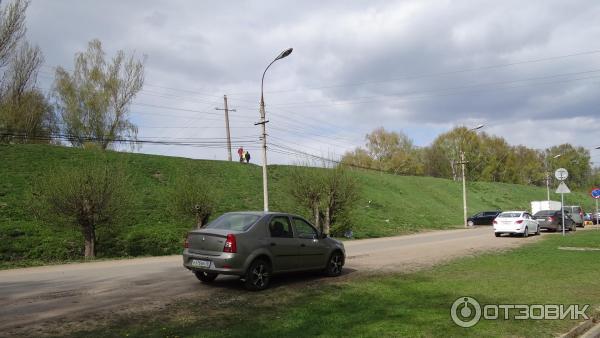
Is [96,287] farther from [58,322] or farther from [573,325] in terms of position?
[573,325]

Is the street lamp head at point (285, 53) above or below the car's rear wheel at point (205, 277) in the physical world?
above

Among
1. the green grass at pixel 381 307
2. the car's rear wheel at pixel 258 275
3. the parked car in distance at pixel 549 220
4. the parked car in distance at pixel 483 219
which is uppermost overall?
the car's rear wheel at pixel 258 275

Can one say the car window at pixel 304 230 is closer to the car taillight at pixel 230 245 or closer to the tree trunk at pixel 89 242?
the car taillight at pixel 230 245

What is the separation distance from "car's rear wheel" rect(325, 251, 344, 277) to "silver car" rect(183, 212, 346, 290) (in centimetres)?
49

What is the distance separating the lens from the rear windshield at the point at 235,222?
31.6 ft

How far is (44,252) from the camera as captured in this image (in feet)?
59.7

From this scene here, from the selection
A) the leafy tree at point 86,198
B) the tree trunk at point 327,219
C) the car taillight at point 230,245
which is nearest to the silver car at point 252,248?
the car taillight at point 230,245

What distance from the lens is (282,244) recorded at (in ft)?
33.0

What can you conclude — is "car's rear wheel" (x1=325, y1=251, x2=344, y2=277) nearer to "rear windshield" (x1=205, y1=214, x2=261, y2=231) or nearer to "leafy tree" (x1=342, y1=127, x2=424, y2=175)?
"rear windshield" (x1=205, y1=214, x2=261, y2=231)

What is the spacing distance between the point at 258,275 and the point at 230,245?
36.3 inches

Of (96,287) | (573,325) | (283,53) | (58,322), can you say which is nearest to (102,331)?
(58,322)

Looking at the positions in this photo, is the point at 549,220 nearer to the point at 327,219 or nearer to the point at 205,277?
the point at 327,219

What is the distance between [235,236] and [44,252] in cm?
1238

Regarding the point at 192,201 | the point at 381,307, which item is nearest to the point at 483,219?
the point at 192,201
